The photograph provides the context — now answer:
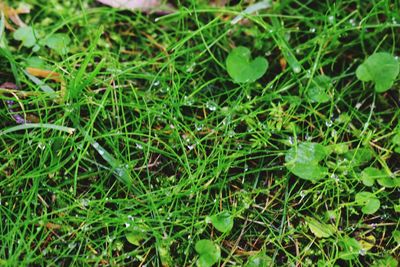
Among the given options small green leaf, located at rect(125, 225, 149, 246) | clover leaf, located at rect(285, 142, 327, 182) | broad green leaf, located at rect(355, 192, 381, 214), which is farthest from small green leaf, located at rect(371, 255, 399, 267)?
small green leaf, located at rect(125, 225, 149, 246)

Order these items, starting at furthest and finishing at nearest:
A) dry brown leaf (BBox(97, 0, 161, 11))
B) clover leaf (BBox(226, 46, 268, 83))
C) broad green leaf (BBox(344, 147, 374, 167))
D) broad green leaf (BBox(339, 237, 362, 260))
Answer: dry brown leaf (BBox(97, 0, 161, 11)), clover leaf (BBox(226, 46, 268, 83)), broad green leaf (BBox(344, 147, 374, 167)), broad green leaf (BBox(339, 237, 362, 260))

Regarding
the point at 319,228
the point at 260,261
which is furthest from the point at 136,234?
the point at 319,228

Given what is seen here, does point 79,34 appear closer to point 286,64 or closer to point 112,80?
point 112,80

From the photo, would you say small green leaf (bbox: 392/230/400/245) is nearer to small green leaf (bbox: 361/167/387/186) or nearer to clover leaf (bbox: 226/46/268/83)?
small green leaf (bbox: 361/167/387/186)

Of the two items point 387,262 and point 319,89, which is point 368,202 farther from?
point 319,89

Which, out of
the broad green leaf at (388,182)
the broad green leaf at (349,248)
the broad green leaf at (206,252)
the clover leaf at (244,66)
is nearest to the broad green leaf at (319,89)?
the clover leaf at (244,66)

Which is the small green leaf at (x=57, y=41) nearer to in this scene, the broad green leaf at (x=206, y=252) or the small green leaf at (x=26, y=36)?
the small green leaf at (x=26, y=36)

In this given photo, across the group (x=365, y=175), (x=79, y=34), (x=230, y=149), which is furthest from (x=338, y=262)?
(x=79, y=34)
